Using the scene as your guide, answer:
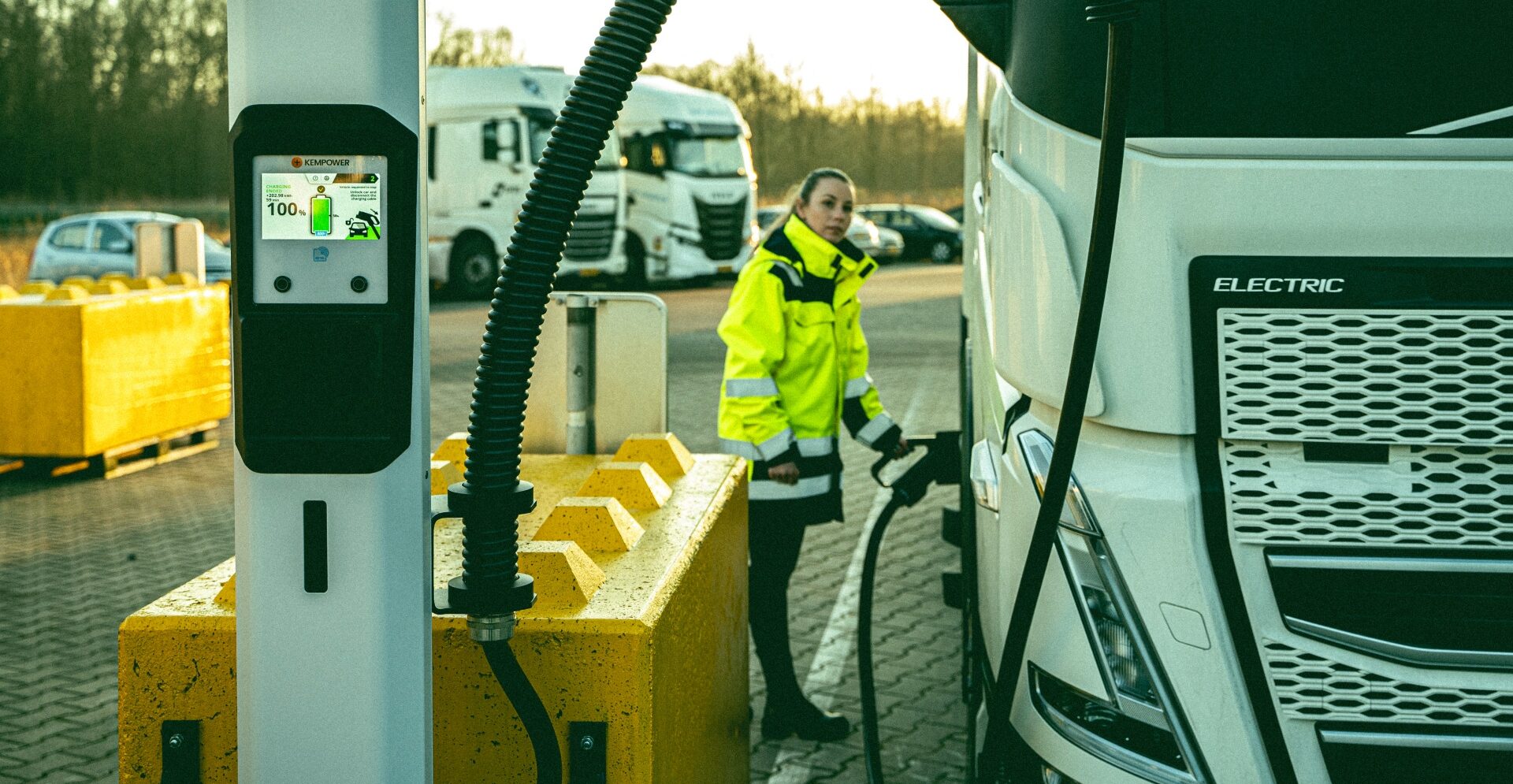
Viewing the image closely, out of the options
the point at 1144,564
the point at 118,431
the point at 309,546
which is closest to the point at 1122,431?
the point at 1144,564

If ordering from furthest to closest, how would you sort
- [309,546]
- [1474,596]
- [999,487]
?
[999,487]
[1474,596]
[309,546]

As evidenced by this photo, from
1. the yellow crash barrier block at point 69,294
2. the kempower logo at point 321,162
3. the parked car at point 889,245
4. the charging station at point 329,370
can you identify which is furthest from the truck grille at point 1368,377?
the parked car at point 889,245

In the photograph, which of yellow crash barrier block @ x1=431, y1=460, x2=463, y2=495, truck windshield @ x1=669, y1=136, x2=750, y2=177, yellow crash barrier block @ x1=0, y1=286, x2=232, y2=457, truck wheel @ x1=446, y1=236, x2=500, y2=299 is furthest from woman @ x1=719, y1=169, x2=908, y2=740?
truck windshield @ x1=669, y1=136, x2=750, y2=177

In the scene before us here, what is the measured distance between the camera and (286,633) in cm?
245

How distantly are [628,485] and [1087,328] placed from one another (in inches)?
53.8

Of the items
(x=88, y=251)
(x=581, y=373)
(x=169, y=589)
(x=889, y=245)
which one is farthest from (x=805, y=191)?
(x=889, y=245)

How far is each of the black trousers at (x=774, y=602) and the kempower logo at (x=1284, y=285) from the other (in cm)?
252

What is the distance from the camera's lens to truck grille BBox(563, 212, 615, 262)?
1118 inches

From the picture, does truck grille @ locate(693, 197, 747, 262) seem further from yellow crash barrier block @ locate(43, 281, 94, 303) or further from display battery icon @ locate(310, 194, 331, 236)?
display battery icon @ locate(310, 194, 331, 236)

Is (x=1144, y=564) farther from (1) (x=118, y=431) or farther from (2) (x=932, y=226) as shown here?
(2) (x=932, y=226)

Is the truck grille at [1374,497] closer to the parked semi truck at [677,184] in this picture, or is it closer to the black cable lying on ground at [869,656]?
the black cable lying on ground at [869,656]

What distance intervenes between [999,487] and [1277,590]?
0.69 m

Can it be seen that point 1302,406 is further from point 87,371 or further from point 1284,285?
point 87,371

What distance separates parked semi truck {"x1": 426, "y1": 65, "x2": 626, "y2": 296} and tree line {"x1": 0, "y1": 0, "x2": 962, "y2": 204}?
20119mm
